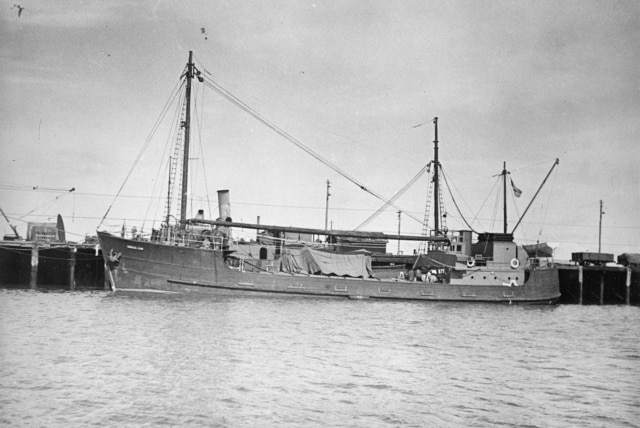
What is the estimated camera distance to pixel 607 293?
49562 millimetres

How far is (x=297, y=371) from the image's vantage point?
1295cm

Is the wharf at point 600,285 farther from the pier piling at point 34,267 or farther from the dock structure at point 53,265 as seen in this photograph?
the pier piling at point 34,267

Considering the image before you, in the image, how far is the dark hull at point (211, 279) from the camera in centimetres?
3228

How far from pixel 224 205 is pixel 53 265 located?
15656mm

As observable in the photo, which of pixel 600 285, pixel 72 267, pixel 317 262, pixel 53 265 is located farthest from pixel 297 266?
pixel 600 285

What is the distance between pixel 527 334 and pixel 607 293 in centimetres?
3334

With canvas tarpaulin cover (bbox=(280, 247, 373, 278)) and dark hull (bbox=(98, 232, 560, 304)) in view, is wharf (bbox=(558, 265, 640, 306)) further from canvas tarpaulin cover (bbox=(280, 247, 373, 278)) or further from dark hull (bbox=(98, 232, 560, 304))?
canvas tarpaulin cover (bbox=(280, 247, 373, 278))

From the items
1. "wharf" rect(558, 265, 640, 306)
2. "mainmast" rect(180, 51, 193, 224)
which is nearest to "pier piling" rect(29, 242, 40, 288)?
"mainmast" rect(180, 51, 193, 224)

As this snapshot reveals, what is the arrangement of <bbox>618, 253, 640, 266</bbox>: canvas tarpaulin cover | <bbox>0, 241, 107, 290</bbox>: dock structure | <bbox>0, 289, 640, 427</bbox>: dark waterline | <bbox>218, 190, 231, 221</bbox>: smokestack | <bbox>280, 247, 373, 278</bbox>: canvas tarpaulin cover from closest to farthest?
1. <bbox>0, 289, 640, 427</bbox>: dark waterline
2. <bbox>280, 247, 373, 278</bbox>: canvas tarpaulin cover
3. <bbox>218, 190, 231, 221</bbox>: smokestack
4. <bbox>0, 241, 107, 290</bbox>: dock structure
5. <bbox>618, 253, 640, 266</bbox>: canvas tarpaulin cover

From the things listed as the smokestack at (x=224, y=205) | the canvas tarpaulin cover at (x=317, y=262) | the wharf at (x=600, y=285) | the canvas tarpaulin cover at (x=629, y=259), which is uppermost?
the smokestack at (x=224, y=205)

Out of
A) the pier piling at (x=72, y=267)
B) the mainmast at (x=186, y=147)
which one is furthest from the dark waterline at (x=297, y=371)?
the pier piling at (x=72, y=267)

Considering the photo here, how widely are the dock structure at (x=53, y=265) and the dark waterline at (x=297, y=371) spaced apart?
16917mm

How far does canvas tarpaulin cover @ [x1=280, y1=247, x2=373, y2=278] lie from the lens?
3528cm

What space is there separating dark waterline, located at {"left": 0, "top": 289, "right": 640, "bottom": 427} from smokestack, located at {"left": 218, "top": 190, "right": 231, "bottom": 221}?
13884mm
